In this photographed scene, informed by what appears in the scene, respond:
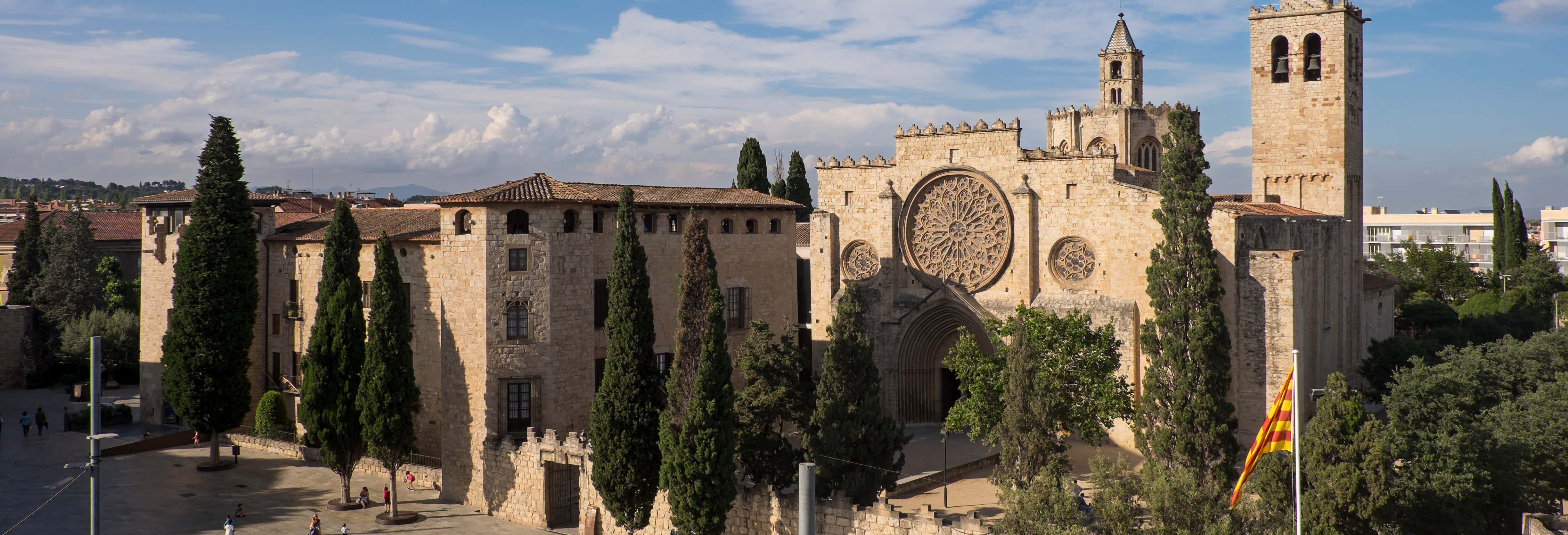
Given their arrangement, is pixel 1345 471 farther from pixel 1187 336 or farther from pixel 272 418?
pixel 272 418

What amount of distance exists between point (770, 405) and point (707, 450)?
2.29 meters

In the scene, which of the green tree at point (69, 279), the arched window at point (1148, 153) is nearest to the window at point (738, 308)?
the arched window at point (1148, 153)

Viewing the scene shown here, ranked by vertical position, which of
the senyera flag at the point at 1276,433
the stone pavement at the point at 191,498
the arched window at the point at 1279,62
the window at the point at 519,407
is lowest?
the stone pavement at the point at 191,498

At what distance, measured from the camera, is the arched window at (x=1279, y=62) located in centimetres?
3484

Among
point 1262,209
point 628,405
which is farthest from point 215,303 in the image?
point 1262,209

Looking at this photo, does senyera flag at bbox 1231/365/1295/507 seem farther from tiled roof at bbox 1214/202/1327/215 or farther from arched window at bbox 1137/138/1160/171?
arched window at bbox 1137/138/1160/171

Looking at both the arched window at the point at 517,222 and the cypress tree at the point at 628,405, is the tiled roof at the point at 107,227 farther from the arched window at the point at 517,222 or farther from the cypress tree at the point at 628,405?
the cypress tree at the point at 628,405

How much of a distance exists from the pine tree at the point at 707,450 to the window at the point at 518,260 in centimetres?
618

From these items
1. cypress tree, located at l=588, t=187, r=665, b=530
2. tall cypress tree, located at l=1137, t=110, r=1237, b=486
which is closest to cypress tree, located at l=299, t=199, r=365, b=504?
cypress tree, located at l=588, t=187, r=665, b=530

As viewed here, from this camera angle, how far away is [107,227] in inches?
2111

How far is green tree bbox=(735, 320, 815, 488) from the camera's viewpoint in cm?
2297

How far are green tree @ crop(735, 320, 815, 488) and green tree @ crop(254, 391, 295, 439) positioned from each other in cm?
1639

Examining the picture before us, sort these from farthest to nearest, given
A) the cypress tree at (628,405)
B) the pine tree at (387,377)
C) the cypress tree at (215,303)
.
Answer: the cypress tree at (215,303), the pine tree at (387,377), the cypress tree at (628,405)

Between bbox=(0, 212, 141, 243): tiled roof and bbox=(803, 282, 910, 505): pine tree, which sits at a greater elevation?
bbox=(0, 212, 141, 243): tiled roof
